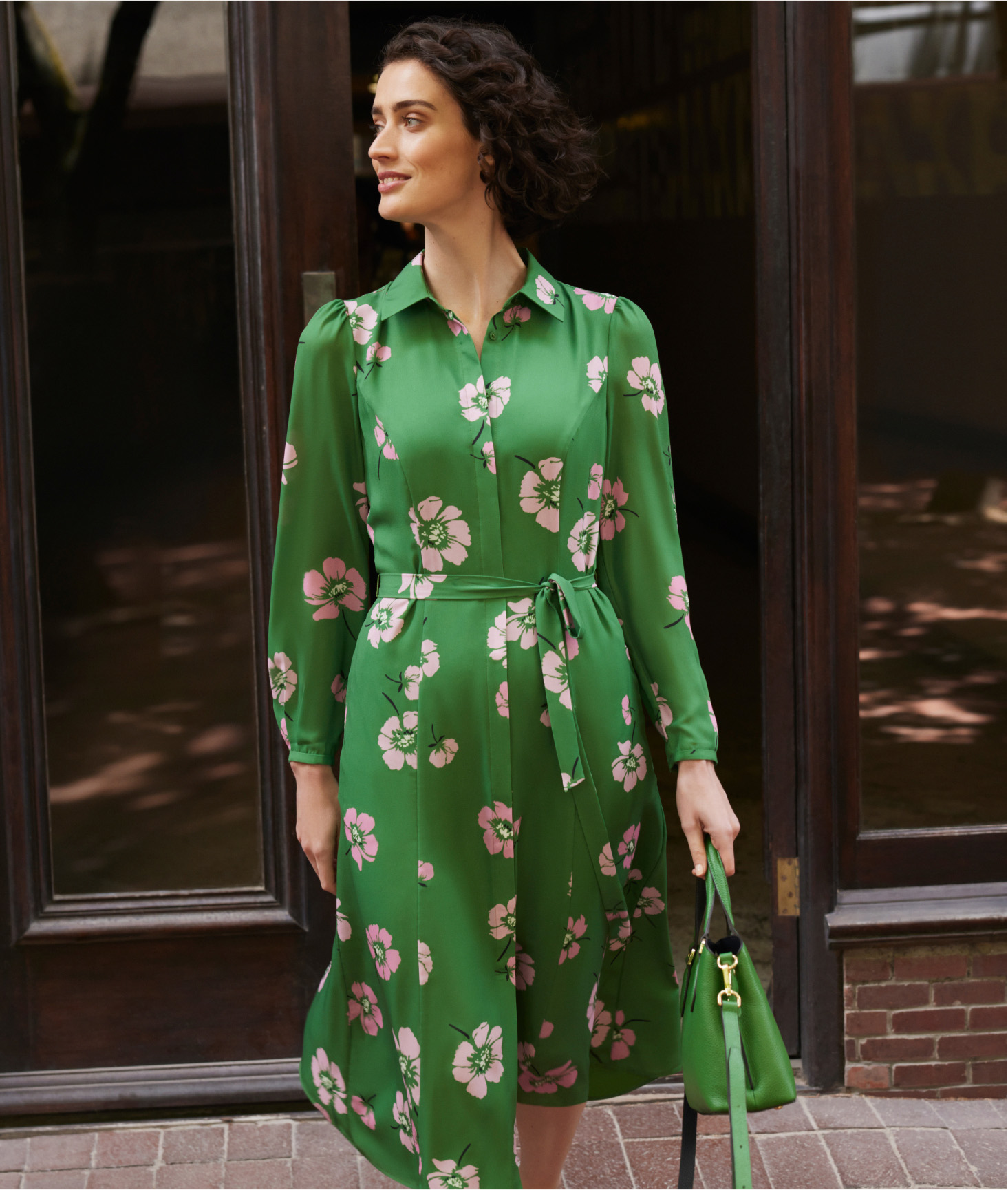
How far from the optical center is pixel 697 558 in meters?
8.07

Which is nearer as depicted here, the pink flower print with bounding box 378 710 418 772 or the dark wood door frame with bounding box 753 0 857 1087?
the pink flower print with bounding box 378 710 418 772

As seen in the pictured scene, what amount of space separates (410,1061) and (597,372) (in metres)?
1.07

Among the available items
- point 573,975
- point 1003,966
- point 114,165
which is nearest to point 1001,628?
point 1003,966

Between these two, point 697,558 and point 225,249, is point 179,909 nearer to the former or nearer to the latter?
point 225,249

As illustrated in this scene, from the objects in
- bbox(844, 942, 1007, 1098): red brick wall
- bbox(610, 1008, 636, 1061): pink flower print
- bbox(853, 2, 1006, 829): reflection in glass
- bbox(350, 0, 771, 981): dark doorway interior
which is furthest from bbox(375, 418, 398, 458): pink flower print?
bbox(350, 0, 771, 981): dark doorway interior

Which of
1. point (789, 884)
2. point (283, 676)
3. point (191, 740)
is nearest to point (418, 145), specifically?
point (283, 676)

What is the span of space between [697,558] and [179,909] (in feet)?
18.2

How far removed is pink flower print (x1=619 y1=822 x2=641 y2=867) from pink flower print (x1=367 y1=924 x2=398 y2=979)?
381mm

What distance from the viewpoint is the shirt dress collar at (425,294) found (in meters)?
1.97

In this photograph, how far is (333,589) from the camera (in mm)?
2055

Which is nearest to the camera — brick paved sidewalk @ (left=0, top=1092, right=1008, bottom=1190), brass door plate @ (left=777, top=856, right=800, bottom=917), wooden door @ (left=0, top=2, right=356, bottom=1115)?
brick paved sidewalk @ (left=0, top=1092, right=1008, bottom=1190)

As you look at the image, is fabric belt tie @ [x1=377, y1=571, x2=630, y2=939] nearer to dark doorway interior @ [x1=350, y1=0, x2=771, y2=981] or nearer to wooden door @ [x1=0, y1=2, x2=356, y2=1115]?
wooden door @ [x1=0, y1=2, x2=356, y2=1115]

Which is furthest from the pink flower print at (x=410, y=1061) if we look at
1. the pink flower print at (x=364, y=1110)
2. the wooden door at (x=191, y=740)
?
the wooden door at (x=191, y=740)

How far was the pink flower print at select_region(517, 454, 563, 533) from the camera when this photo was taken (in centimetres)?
192
